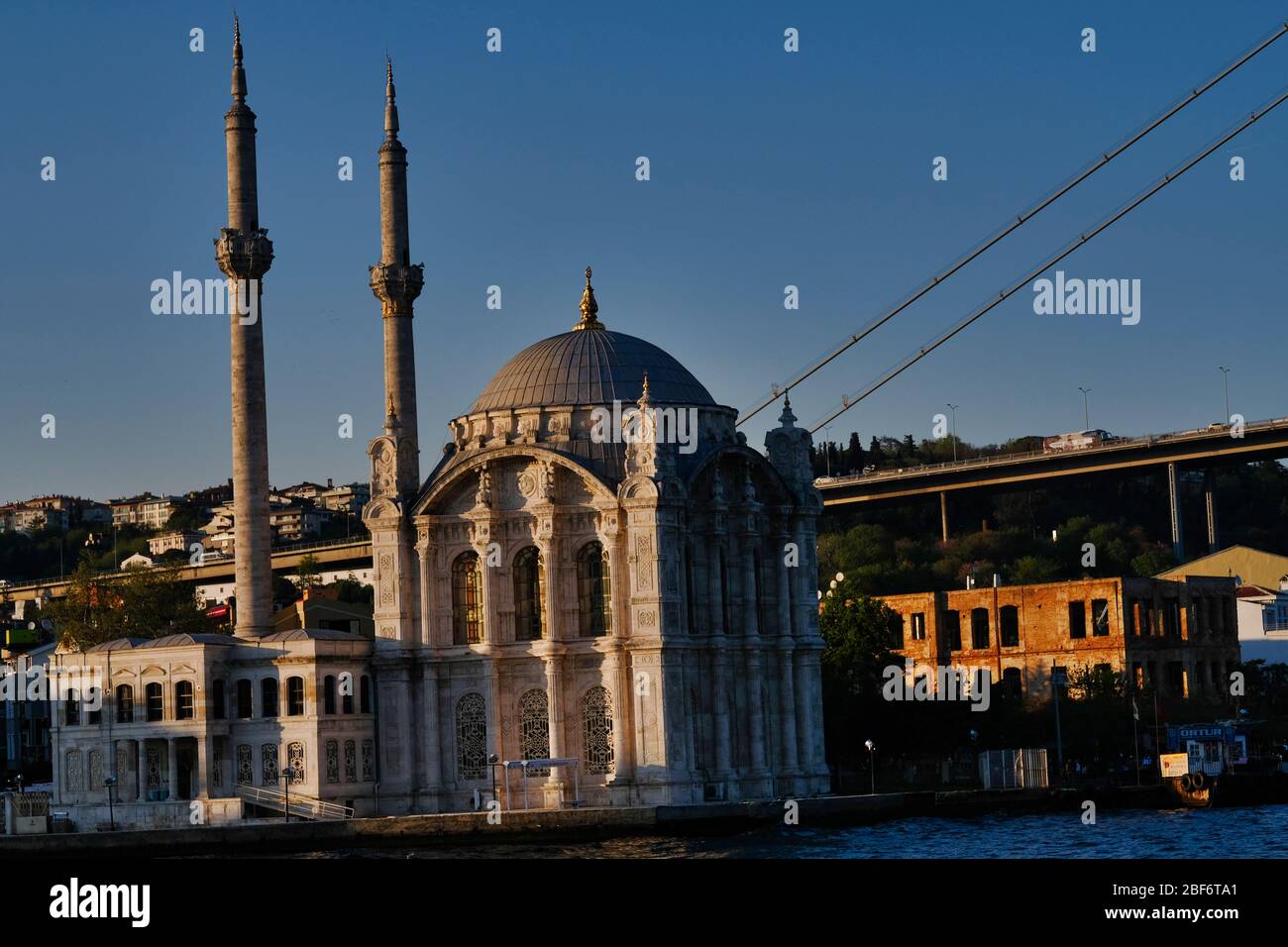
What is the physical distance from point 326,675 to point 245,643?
2733 mm

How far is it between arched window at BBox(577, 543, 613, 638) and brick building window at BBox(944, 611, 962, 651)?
3743 centimetres

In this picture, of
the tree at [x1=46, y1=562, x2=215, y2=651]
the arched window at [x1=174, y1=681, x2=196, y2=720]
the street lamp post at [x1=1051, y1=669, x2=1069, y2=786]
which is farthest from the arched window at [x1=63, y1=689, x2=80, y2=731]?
the street lamp post at [x1=1051, y1=669, x2=1069, y2=786]

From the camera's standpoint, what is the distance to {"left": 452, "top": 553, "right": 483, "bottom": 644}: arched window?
66.6 meters

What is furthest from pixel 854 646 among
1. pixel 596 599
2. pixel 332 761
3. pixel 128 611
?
pixel 128 611

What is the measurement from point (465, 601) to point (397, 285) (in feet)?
36.7

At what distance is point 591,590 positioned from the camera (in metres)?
65.2

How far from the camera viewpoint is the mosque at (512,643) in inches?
2510

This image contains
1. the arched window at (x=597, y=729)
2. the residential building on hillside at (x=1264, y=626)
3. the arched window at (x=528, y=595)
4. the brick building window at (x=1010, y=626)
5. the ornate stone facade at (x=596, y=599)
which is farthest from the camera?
the residential building on hillside at (x=1264, y=626)

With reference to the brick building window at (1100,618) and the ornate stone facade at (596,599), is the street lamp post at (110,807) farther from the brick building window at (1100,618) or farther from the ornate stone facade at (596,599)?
the brick building window at (1100,618)

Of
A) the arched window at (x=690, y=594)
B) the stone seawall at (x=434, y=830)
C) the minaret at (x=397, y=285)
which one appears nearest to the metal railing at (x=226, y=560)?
the minaret at (x=397, y=285)

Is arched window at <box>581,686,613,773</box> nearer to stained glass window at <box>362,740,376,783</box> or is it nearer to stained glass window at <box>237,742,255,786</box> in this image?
stained glass window at <box>362,740,376,783</box>

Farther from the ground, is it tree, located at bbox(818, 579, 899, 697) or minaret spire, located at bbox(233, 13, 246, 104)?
minaret spire, located at bbox(233, 13, 246, 104)

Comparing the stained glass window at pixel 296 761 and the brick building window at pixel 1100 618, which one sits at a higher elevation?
the brick building window at pixel 1100 618

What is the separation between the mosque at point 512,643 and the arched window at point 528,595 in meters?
0.08
